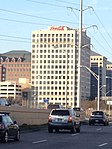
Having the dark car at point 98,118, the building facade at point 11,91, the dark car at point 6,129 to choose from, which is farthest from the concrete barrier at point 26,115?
the building facade at point 11,91

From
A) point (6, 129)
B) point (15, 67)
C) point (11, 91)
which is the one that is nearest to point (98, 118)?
point (6, 129)

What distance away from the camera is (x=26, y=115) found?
49.8 metres

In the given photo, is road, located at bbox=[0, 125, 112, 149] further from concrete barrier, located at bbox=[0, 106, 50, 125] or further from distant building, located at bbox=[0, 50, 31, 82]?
distant building, located at bbox=[0, 50, 31, 82]

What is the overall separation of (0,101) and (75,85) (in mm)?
38747

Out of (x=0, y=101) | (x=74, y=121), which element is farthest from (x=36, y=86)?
(x=74, y=121)

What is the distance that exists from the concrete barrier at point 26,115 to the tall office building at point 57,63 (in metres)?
17.9

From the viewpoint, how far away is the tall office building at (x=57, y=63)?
81.7 meters

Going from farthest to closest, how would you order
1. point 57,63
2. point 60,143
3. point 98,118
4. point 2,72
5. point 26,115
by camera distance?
1. point 2,72
2. point 57,63
3. point 98,118
4. point 26,115
5. point 60,143

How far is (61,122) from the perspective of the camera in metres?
36.5

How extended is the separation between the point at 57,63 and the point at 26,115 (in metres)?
46.5

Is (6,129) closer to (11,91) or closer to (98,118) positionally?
(98,118)

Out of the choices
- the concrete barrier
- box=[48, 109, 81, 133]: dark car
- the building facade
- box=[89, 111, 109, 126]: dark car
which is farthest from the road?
the building facade

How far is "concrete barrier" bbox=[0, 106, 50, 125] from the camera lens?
4450 cm

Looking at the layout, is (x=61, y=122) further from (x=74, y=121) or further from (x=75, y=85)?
(x=75, y=85)
